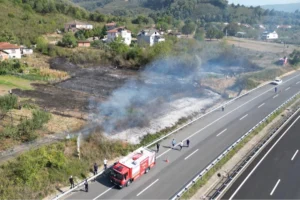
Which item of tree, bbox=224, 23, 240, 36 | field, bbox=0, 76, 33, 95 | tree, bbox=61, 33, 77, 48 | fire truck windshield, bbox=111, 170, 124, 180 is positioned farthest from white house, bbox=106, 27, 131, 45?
fire truck windshield, bbox=111, 170, 124, 180

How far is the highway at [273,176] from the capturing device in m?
20.7

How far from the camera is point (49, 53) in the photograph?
69500mm

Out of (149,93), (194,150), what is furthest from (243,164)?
(149,93)

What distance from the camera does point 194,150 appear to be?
26938 mm

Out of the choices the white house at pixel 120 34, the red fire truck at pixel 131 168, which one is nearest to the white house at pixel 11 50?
the white house at pixel 120 34

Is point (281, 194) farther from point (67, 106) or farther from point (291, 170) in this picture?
point (67, 106)

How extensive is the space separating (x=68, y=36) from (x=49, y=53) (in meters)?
9.23

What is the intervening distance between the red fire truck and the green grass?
2858 cm

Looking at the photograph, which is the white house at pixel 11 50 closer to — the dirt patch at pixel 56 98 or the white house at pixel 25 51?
the white house at pixel 25 51

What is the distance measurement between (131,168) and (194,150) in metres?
8.29

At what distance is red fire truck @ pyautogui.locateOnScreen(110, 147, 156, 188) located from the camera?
20516 millimetres

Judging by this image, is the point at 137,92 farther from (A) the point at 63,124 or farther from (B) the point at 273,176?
(B) the point at 273,176

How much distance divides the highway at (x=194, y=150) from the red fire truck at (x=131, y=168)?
0.51 m

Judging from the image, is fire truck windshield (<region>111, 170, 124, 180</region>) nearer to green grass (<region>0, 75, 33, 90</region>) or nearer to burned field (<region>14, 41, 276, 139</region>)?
burned field (<region>14, 41, 276, 139</region>)
